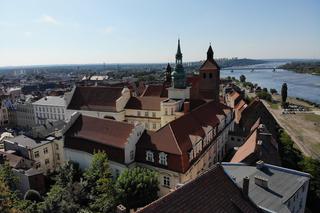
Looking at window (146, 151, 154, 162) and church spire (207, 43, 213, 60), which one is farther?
church spire (207, 43, 213, 60)

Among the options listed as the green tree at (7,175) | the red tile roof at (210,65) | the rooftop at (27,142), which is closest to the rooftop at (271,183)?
the green tree at (7,175)

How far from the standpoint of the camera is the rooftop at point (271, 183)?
69.8ft

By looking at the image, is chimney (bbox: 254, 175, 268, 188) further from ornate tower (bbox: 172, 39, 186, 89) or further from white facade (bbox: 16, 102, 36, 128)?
white facade (bbox: 16, 102, 36, 128)

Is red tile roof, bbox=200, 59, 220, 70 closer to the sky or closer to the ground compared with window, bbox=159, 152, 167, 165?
closer to the sky

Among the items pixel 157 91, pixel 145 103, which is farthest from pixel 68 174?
pixel 157 91

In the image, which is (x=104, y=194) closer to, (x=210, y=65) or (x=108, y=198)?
(x=108, y=198)

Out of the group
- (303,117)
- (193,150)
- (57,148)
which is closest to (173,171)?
(193,150)

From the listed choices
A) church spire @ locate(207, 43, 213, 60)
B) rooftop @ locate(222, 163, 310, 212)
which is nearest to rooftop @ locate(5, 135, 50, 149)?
rooftop @ locate(222, 163, 310, 212)

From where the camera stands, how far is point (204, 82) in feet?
205

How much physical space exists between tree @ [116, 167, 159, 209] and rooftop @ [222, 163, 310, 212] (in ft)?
27.1

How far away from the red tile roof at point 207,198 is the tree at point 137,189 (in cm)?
1116

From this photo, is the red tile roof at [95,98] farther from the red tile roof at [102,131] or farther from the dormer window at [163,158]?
the dormer window at [163,158]

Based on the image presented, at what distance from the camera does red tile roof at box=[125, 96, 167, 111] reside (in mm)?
54500

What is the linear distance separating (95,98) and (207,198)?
4599cm
